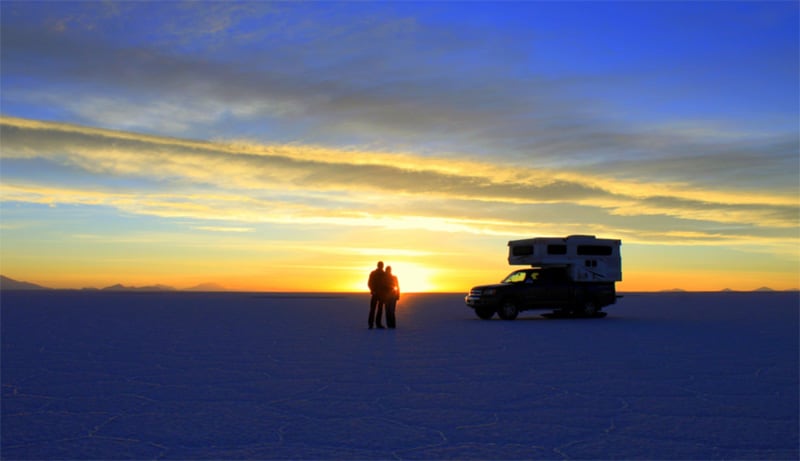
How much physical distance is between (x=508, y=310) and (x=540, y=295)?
1.51m

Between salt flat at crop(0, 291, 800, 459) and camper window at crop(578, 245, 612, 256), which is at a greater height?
camper window at crop(578, 245, 612, 256)

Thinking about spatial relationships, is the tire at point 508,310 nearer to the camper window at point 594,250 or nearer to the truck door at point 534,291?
the truck door at point 534,291

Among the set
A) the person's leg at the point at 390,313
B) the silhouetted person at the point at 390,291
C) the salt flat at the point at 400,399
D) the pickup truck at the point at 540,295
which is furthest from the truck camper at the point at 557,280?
the salt flat at the point at 400,399

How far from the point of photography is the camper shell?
86.7 feet

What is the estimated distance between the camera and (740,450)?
21.6 feet

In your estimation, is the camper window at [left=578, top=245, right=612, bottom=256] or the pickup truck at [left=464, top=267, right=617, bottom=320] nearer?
the pickup truck at [left=464, top=267, right=617, bottom=320]

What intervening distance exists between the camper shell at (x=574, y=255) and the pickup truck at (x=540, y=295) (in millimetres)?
293

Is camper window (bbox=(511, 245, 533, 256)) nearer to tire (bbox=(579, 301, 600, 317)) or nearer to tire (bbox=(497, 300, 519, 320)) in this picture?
tire (bbox=(497, 300, 519, 320))

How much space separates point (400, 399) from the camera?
907cm

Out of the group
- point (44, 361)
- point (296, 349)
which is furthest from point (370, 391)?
point (44, 361)

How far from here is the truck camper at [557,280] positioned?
2525 cm

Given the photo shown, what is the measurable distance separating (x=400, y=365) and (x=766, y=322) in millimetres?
17713

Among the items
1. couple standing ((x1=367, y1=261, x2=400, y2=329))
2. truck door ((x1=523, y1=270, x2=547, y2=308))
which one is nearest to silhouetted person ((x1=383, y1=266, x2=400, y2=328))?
couple standing ((x1=367, y1=261, x2=400, y2=329))

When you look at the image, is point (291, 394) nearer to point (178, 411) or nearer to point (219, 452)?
point (178, 411)
